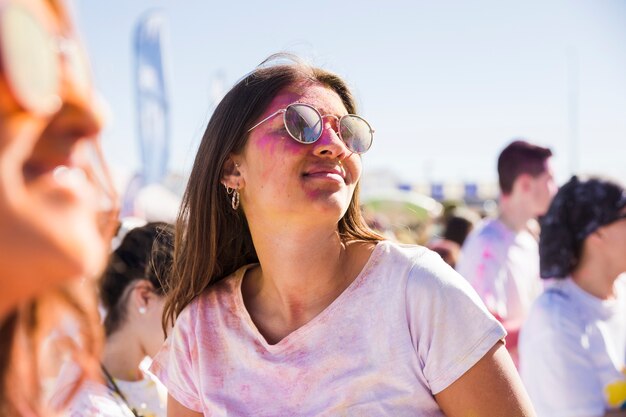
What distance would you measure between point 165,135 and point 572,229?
9.82 m

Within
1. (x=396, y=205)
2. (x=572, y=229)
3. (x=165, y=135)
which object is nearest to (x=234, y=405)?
(x=572, y=229)

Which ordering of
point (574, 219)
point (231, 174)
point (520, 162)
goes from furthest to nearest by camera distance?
point (520, 162) < point (574, 219) < point (231, 174)

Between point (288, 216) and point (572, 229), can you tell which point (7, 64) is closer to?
point (288, 216)

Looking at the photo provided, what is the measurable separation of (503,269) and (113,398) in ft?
9.36

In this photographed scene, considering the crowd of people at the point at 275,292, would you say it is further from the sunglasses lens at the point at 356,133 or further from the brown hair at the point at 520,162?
the brown hair at the point at 520,162

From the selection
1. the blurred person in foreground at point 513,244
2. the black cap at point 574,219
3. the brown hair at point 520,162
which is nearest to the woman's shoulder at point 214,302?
the black cap at point 574,219

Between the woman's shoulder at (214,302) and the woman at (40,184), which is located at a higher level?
the woman at (40,184)

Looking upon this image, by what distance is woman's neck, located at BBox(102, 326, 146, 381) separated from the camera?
247 centimetres

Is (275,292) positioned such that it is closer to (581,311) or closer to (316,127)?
(316,127)

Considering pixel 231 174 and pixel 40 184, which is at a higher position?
pixel 40 184

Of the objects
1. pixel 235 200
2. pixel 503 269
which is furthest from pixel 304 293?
pixel 503 269

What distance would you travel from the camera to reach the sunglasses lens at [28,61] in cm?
59

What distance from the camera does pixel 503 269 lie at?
4086 millimetres

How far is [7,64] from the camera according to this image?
23.0 inches
